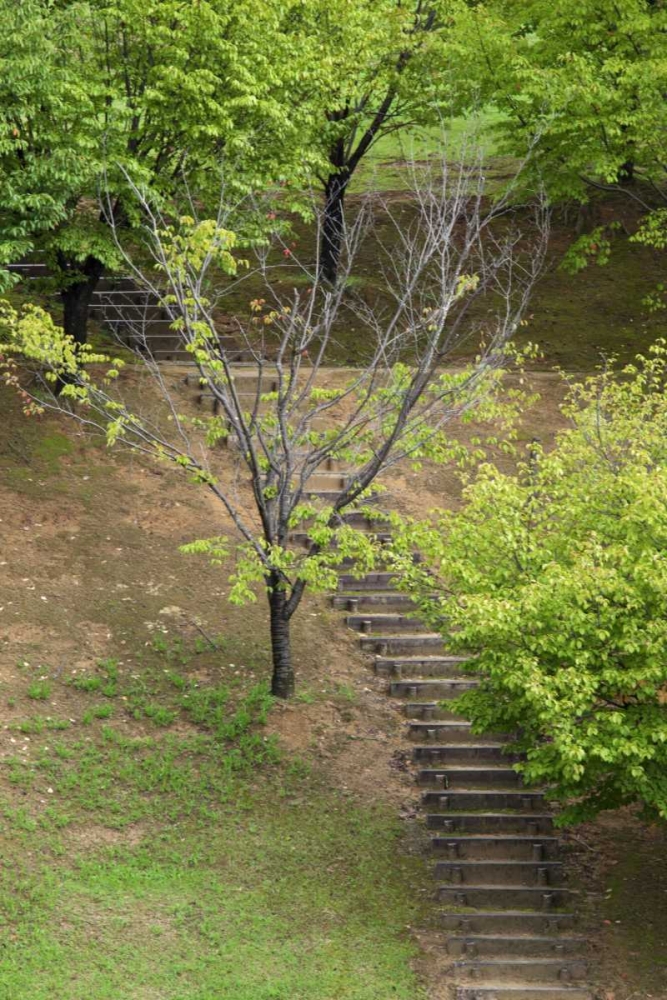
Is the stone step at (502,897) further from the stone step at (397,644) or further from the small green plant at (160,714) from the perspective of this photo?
the stone step at (397,644)

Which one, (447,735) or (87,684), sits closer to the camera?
(87,684)

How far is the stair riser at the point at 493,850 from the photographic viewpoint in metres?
14.8

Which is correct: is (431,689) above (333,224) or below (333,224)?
below

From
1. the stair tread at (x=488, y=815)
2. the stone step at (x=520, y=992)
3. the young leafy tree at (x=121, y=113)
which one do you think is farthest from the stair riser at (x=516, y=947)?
the young leafy tree at (x=121, y=113)

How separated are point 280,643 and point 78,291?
27.0 ft

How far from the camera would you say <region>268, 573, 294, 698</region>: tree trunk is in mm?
15828

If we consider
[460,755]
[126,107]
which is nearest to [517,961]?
[460,755]

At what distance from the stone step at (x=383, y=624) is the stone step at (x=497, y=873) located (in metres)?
4.28

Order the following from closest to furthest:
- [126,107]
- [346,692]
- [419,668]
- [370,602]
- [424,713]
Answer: [424,713] → [346,692] → [419,668] → [370,602] → [126,107]

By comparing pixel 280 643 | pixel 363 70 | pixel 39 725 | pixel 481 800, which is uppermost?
pixel 363 70

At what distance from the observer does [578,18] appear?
23984 mm

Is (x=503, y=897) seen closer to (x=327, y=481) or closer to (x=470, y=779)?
(x=470, y=779)

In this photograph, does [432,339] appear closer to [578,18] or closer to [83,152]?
[83,152]

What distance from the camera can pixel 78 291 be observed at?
21.2 m
